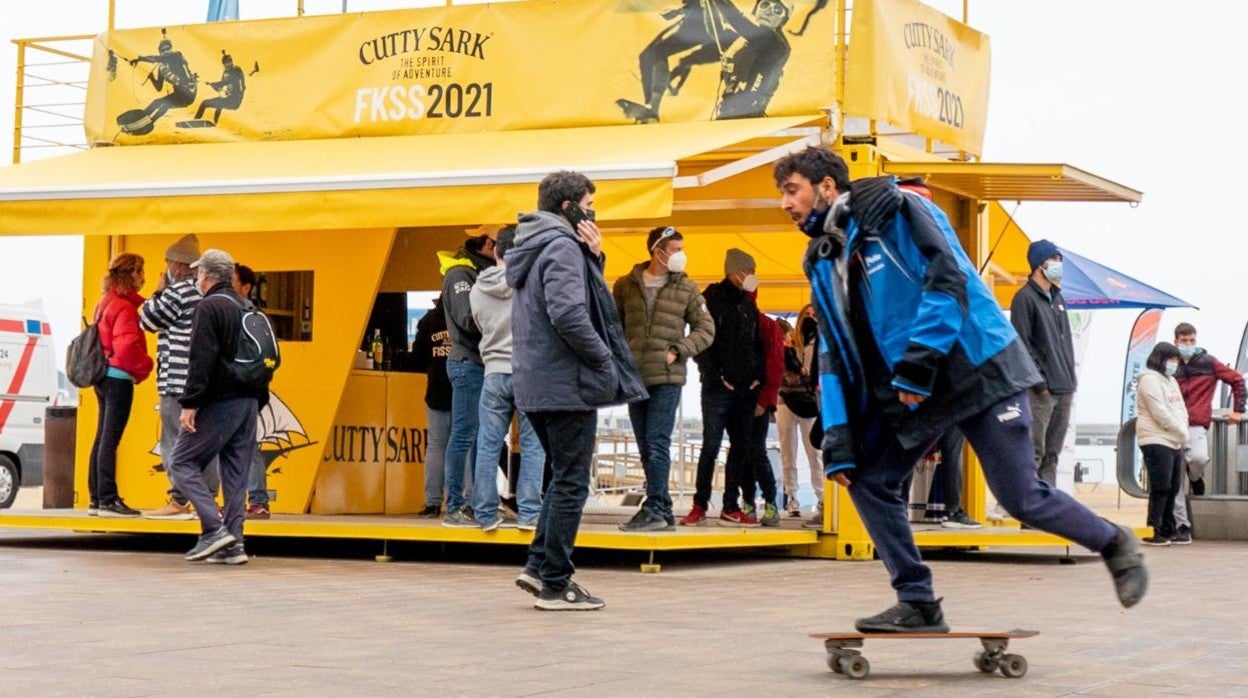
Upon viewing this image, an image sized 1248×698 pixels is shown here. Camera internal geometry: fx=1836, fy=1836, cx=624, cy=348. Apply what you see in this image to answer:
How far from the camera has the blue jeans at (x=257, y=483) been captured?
12750mm

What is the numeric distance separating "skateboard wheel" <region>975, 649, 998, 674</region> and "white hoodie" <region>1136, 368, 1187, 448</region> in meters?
10.3

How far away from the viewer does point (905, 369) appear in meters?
5.93

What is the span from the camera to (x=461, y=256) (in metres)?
11.6

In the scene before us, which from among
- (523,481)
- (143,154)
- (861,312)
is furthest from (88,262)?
(861,312)

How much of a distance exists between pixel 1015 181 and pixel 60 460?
24.8 feet

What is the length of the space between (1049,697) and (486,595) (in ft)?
13.5

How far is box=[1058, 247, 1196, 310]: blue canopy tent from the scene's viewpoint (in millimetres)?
19750

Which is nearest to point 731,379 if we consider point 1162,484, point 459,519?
point 459,519

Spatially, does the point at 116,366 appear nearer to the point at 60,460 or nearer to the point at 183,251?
the point at 183,251

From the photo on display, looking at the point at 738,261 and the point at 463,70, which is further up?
the point at 463,70

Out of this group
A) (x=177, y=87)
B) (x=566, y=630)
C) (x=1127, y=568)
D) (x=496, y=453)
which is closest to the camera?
(x=1127, y=568)

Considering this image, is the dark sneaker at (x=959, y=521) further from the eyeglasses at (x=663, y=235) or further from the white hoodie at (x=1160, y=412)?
the white hoodie at (x=1160, y=412)

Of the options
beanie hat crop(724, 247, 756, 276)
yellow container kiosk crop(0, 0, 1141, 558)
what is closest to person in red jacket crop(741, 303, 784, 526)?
beanie hat crop(724, 247, 756, 276)

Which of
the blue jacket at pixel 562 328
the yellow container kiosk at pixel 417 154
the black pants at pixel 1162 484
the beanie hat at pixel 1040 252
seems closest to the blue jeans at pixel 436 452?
the yellow container kiosk at pixel 417 154
